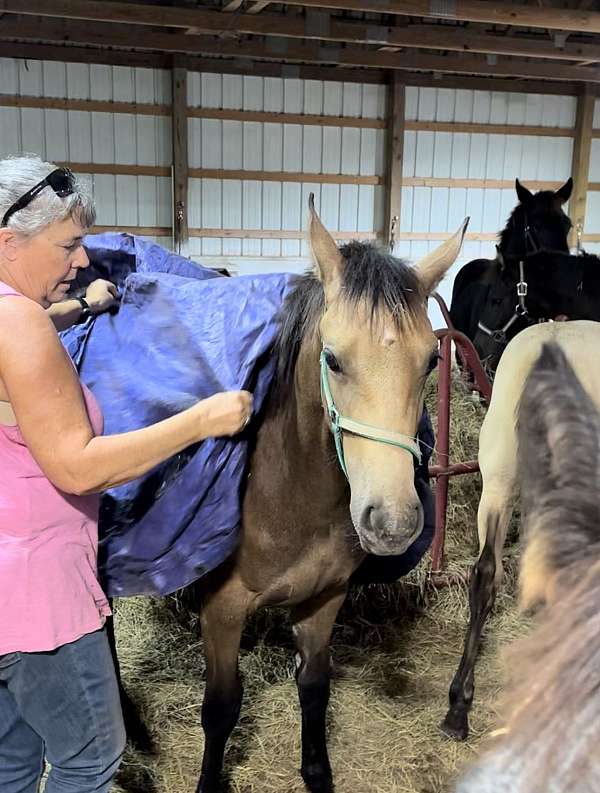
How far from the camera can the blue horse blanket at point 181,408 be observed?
1634 mm

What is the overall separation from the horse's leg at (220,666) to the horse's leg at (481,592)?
872 mm

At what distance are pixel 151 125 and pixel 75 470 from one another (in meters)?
7.90

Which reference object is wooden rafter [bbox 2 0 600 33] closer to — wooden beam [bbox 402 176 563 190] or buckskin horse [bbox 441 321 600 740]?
wooden beam [bbox 402 176 563 190]

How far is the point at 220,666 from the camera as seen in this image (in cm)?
192

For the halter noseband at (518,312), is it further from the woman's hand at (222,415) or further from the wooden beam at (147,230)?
the wooden beam at (147,230)

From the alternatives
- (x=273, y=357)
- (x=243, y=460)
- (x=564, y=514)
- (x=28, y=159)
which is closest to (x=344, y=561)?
(x=243, y=460)

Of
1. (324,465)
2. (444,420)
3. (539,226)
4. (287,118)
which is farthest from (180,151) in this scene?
(324,465)

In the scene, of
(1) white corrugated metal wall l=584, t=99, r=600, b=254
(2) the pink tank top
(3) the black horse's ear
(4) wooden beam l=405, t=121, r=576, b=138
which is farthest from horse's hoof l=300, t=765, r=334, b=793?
(1) white corrugated metal wall l=584, t=99, r=600, b=254

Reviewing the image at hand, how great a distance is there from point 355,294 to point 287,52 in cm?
754

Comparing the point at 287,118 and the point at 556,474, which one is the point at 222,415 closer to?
the point at 556,474

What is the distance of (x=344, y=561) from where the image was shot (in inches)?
73.8

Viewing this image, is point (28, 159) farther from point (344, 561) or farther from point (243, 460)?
point (344, 561)

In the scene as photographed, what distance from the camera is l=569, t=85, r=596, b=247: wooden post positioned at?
31.7 feet

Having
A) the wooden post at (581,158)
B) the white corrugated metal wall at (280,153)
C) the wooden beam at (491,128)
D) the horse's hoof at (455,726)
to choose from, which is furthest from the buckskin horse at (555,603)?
the wooden post at (581,158)
